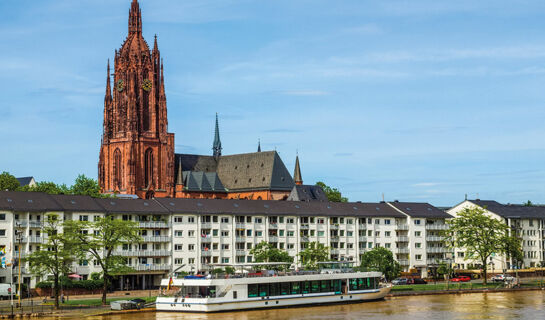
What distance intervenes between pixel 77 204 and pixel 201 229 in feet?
83.6

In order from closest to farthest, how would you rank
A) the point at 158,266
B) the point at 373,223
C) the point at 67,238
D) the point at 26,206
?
the point at 67,238 < the point at 26,206 < the point at 158,266 < the point at 373,223

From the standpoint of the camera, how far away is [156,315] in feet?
369

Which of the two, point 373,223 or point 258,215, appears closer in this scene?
point 258,215

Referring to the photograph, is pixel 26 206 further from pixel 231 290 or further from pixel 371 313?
pixel 371 313

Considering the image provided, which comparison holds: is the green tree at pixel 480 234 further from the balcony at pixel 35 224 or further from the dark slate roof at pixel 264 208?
the balcony at pixel 35 224

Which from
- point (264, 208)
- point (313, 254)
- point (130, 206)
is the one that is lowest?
point (313, 254)

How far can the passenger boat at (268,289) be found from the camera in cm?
11562

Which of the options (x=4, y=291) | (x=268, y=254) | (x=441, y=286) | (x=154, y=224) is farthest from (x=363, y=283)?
(x=4, y=291)

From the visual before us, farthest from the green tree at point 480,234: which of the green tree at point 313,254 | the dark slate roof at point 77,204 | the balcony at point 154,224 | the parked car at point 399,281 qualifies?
the dark slate roof at point 77,204

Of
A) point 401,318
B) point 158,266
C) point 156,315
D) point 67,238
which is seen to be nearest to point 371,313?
point 401,318

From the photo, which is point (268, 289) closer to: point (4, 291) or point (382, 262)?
point (4, 291)

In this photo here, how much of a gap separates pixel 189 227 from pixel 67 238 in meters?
48.8

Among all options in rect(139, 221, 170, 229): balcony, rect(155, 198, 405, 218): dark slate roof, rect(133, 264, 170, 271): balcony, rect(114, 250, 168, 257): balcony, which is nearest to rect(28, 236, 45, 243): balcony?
rect(114, 250, 168, 257): balcony

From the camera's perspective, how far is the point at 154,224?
165625 millimetres
